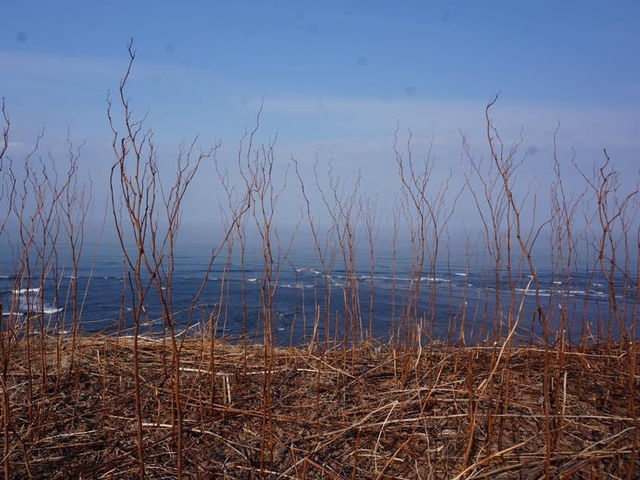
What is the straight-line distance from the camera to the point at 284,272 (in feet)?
58.6

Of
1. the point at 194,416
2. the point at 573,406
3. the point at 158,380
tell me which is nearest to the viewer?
the point at 573,406

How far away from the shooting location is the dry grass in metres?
2.25

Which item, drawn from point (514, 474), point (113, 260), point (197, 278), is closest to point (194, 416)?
point (514, 474)

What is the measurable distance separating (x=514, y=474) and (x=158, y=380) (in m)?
2.41

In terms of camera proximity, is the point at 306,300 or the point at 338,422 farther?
the point at 306,300

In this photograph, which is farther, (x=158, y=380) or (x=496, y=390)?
(x=158, y=380)

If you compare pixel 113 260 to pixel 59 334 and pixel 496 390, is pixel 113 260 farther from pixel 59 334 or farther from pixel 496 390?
pixel 496 390

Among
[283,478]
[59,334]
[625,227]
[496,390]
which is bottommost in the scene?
[283,478]

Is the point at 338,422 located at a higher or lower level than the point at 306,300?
higher

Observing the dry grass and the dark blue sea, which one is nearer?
the dry grass

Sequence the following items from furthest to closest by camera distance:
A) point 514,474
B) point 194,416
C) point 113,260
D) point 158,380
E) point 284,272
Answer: point 113,260 → point 284,272 → point 158,380 → point 194,416 → point 514,474

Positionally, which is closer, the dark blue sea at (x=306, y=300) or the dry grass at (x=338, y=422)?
the dry grass at (x=338, y=422)

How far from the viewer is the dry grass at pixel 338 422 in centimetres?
225

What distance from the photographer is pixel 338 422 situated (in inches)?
105
